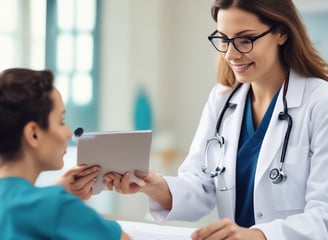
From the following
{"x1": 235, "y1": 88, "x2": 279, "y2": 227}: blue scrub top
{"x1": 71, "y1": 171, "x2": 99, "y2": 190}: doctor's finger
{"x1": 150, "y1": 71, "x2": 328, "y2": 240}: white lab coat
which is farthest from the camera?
{"x1": 235, "y1": 88, "x2": 279, "y2": 227}: blue scrub top

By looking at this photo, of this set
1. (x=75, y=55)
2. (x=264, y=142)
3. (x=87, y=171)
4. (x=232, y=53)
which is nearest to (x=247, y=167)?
(x=264, y=142)

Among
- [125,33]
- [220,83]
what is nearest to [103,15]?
[125,33]

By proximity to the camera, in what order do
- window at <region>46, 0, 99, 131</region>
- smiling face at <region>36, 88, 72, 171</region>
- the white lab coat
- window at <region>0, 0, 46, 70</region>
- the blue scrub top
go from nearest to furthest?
smiling face at <region>36, 88, 72, 171</region>, the white lab coat, the blue scrub top, window at <region>0, 0, 46, 70</region>, window at <region>46, 0, 99, 131</region>

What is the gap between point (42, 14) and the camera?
10.1ft

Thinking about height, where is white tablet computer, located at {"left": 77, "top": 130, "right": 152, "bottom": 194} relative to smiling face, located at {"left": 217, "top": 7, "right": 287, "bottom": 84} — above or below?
below

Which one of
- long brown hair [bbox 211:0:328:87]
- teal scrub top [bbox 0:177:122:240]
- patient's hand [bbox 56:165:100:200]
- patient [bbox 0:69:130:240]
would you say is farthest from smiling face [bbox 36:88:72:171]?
long brown hair [bbox 211:0:328:87]

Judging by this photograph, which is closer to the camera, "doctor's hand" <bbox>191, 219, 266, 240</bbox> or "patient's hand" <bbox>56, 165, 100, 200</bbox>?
"doctor's hand" <bbox>191, 219, 266, 240</bbox>

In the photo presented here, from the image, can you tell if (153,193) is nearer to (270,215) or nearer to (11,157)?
(270,215)

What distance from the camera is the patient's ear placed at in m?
1.02

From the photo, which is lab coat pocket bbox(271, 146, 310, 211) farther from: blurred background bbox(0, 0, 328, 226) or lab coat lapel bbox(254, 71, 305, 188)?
blurred background bbox(0, 0, 328, 226)

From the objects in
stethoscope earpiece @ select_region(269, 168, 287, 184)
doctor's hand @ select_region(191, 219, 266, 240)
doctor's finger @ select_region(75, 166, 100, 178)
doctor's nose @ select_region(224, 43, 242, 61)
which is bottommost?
doctor's hand @ select_region(191, 219, 266, 240)

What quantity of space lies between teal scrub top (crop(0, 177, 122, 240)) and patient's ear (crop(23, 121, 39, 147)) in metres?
0.10

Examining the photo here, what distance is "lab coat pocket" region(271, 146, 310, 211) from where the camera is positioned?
4.60ft

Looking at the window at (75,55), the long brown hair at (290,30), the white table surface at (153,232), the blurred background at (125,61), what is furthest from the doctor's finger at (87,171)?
the window at (75,55)
